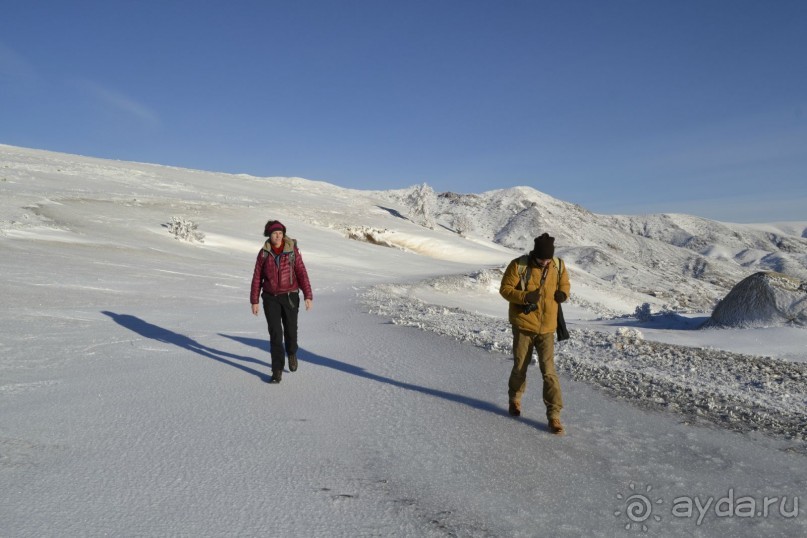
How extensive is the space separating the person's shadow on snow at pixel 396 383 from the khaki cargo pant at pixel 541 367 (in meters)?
0.21

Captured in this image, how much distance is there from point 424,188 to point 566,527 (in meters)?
50.8

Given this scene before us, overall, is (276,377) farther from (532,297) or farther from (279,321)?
(532,297)

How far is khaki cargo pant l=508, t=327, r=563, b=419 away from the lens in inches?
178

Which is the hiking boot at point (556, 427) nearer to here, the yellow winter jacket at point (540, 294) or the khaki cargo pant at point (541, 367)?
the khaki cargo pant at point (541, 367)

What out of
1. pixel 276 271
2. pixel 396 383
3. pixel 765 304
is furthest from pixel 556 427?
pixel 765 304

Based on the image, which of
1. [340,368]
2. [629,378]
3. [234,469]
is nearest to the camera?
[234,469]

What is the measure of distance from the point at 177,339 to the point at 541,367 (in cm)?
556

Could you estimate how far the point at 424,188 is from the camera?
174 feet

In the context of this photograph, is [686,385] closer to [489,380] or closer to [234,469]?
Answer: [489,380]

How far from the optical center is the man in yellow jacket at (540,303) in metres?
4.54

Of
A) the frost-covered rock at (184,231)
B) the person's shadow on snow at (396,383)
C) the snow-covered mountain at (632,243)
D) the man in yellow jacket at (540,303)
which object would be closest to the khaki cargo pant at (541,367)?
Result: the man in yellow jacket at (540,303)

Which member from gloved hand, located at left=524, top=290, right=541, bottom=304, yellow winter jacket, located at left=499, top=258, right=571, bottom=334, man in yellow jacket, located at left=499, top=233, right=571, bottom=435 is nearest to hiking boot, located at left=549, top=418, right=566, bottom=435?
man in yellow jacket, located at left=499, top=233, right=571, bottom=435

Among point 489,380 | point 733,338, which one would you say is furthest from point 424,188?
point 489,380

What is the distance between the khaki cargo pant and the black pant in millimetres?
2618
